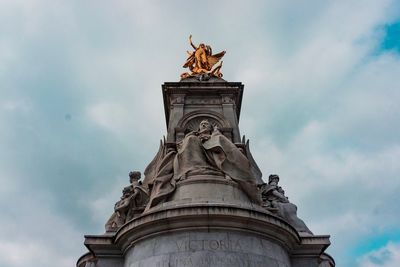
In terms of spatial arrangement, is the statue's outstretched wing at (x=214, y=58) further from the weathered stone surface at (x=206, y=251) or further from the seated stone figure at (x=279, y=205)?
the weathered stone surface at (x=206, y=251)

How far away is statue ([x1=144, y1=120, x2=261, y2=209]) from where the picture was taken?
10.9m

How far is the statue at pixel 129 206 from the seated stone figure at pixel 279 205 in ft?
13.5

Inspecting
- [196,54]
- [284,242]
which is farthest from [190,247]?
[196,54]

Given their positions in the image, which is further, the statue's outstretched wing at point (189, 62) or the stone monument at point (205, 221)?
the statue's outstretched wing at point (189, 62)

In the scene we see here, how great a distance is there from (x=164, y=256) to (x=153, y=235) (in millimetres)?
727

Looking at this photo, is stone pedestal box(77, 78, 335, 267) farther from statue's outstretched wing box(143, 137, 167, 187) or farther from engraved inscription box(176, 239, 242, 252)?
statue's outstretched wing box(143, 137, 167, 187)

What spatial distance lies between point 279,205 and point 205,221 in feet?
14.7

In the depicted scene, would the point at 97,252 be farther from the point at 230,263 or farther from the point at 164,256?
the point at 230,263

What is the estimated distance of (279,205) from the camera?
1244cm

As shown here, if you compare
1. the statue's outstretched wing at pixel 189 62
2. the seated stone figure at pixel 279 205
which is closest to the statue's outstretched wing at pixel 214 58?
the statue's outstretched wing at pixel 189 62

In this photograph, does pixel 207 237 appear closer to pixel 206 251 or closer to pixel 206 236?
pixel 206 236

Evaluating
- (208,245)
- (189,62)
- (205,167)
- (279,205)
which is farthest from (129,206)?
(189,62)

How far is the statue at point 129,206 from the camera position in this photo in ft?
39.9

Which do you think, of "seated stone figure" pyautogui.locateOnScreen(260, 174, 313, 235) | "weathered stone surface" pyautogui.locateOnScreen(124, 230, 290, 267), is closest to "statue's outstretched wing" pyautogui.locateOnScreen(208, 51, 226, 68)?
"seated stone figure" pyautogui.locateOnScreen(260, 174, 313, 235)
